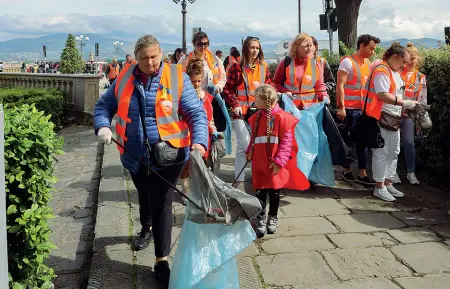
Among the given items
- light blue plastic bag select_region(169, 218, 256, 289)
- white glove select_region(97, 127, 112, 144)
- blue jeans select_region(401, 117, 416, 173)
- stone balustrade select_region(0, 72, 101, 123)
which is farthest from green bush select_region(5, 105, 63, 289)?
stone balustrade select_region(0, 72, 101, 123)

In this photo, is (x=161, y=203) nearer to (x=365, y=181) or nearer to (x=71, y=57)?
(x=365, y=181)

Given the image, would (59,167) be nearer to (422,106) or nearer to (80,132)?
(80,132)

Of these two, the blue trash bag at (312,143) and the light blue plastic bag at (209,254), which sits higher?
the blue trash bag at (312,143)

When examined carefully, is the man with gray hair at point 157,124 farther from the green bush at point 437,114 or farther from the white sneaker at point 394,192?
the green bush at point 437,114

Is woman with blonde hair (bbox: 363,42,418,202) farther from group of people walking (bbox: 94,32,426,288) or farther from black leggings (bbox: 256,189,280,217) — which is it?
black leggings (bbox: 256,189,280,217)

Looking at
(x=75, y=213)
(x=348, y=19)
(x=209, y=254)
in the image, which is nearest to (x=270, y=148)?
(x=209, y=254)

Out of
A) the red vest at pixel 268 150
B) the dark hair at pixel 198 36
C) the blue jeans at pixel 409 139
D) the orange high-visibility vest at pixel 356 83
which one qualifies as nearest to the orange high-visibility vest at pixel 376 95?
the orange high-visibility vest at pixel 356 83

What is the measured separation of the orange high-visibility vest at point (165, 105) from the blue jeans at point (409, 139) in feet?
11.9

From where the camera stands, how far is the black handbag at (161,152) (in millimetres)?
3104

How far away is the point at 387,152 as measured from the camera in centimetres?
536

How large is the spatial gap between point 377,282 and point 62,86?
10592mm

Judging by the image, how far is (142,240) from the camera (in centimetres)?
384

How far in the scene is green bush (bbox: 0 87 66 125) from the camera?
10.5m

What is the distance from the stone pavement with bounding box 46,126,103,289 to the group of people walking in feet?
1.86
